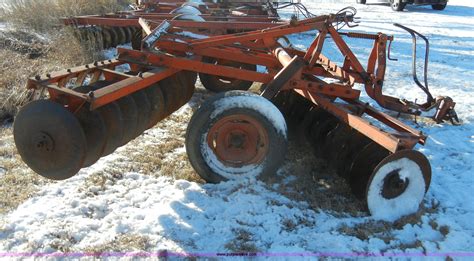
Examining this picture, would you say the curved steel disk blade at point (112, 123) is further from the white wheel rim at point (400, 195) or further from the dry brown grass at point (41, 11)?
the dry brown grass at point (41, 11)

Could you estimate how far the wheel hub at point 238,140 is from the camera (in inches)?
134

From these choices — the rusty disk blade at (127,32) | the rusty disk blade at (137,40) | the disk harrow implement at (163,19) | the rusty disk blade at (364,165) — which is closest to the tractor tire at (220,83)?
the disk harrow implement at (163,19)

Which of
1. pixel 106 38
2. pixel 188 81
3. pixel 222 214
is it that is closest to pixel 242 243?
pixel 222 214

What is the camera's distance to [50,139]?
2.85 m

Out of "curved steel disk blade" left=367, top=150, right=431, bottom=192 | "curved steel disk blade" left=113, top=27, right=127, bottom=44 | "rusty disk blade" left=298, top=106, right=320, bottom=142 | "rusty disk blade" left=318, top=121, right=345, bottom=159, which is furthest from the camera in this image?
"curved steel disk blade" left=113, top=27, right=127, bottom=44

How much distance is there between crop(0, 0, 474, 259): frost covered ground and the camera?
2.83 m

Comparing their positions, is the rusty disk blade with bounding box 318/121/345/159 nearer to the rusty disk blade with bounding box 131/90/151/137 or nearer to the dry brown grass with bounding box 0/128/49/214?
the rusty disk blade with bounding box 131/90/151/137

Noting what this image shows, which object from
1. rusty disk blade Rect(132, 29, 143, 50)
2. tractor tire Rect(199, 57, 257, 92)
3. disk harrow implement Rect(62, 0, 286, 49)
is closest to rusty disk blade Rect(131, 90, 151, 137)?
disk harrow implement Rect(62, 0, 286, 49)

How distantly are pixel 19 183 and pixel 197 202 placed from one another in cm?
151

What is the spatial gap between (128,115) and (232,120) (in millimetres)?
824

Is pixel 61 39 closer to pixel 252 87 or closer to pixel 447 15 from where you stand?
pixel 252 87

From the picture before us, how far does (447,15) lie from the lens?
15180 mm

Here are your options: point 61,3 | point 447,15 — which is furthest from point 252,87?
point 447,15

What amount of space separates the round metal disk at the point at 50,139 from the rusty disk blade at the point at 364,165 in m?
2.02
